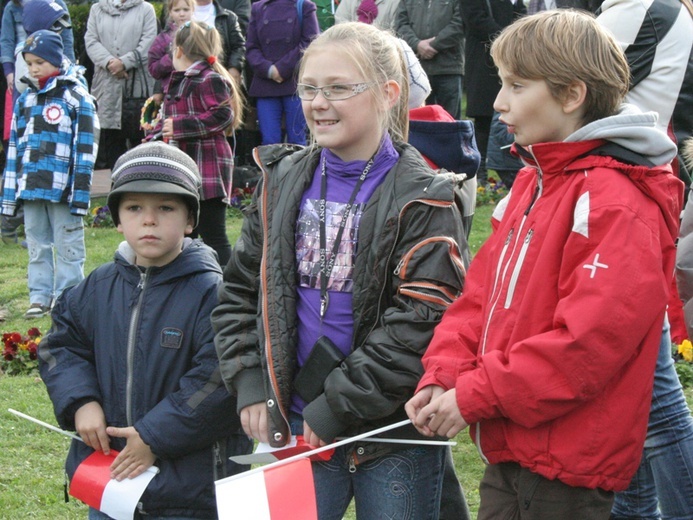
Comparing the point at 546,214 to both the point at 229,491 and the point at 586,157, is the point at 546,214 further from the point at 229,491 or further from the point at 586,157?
the point at 229,491

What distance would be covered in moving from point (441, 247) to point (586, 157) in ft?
1.72

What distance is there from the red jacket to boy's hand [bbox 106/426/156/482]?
111 cm

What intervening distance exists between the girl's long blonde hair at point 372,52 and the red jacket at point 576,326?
62 cm

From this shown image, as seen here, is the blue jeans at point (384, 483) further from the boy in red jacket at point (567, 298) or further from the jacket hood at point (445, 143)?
the jacket hood at point (445, 143)

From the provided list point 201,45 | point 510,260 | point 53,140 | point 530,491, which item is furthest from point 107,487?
point 201,45

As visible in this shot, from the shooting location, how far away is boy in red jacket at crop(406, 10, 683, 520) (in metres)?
2.58

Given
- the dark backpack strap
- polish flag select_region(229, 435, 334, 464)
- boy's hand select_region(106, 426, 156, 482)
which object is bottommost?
boy's hand select_region(106, 426, 156, 482)

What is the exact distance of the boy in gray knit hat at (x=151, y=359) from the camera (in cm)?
350

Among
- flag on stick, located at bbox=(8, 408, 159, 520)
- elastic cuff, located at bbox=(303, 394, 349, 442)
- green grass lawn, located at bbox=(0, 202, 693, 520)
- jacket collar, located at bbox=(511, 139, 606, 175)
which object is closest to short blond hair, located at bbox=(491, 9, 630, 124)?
jacket collar, located at bbox=(511, 139, 606, 175)

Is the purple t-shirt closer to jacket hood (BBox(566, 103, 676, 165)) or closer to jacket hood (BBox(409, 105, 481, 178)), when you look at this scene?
jacket hood (BBox(566, 103, 676, 165))

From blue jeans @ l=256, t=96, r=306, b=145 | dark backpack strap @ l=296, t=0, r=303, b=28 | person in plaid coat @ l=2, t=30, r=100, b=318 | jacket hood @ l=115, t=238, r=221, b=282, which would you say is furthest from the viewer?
blue jeans @ l=256, t=96, r=306, b=145

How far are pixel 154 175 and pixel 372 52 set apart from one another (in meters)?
0.92

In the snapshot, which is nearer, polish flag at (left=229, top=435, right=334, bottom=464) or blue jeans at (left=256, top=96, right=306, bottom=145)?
polish flag at (left=229, top=435, right=334, bottom=464)

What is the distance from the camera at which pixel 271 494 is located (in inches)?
119
